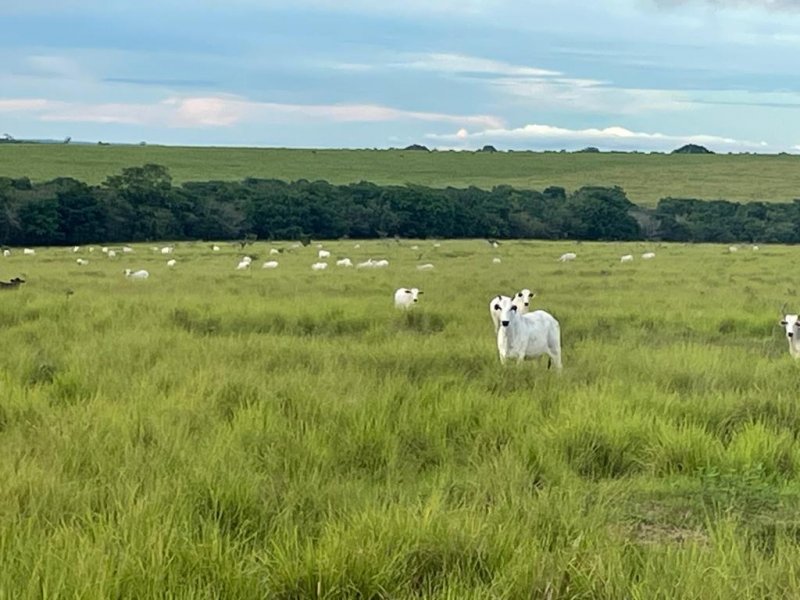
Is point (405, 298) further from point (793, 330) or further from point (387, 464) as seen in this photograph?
point (387, 464)

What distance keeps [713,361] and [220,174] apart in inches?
3492

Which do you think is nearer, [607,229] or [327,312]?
[327,312]

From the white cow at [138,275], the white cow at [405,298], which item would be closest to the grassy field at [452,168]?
the white cow at [138,275]

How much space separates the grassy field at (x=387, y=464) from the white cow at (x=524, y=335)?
30 cm

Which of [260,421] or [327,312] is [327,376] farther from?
[327,312]

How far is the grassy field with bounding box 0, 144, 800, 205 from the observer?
90.4 metres

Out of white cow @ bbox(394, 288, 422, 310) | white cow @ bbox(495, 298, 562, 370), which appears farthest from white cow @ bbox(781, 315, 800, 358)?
white cow @ bbox(394, 288, 422, 310)

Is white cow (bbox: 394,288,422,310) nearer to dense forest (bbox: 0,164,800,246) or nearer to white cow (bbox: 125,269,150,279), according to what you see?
white cow (bbox: 125,269,150,279)

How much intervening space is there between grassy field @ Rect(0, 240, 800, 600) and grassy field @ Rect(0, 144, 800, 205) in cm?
7179

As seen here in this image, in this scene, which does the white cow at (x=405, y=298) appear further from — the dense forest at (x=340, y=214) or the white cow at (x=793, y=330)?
the dense forest at (x=340, y=214)

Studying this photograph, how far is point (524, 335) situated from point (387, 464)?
519cm

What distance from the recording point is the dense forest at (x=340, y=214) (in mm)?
53969

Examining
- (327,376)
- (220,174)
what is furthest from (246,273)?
(220,174)

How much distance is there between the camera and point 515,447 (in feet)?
22.5
